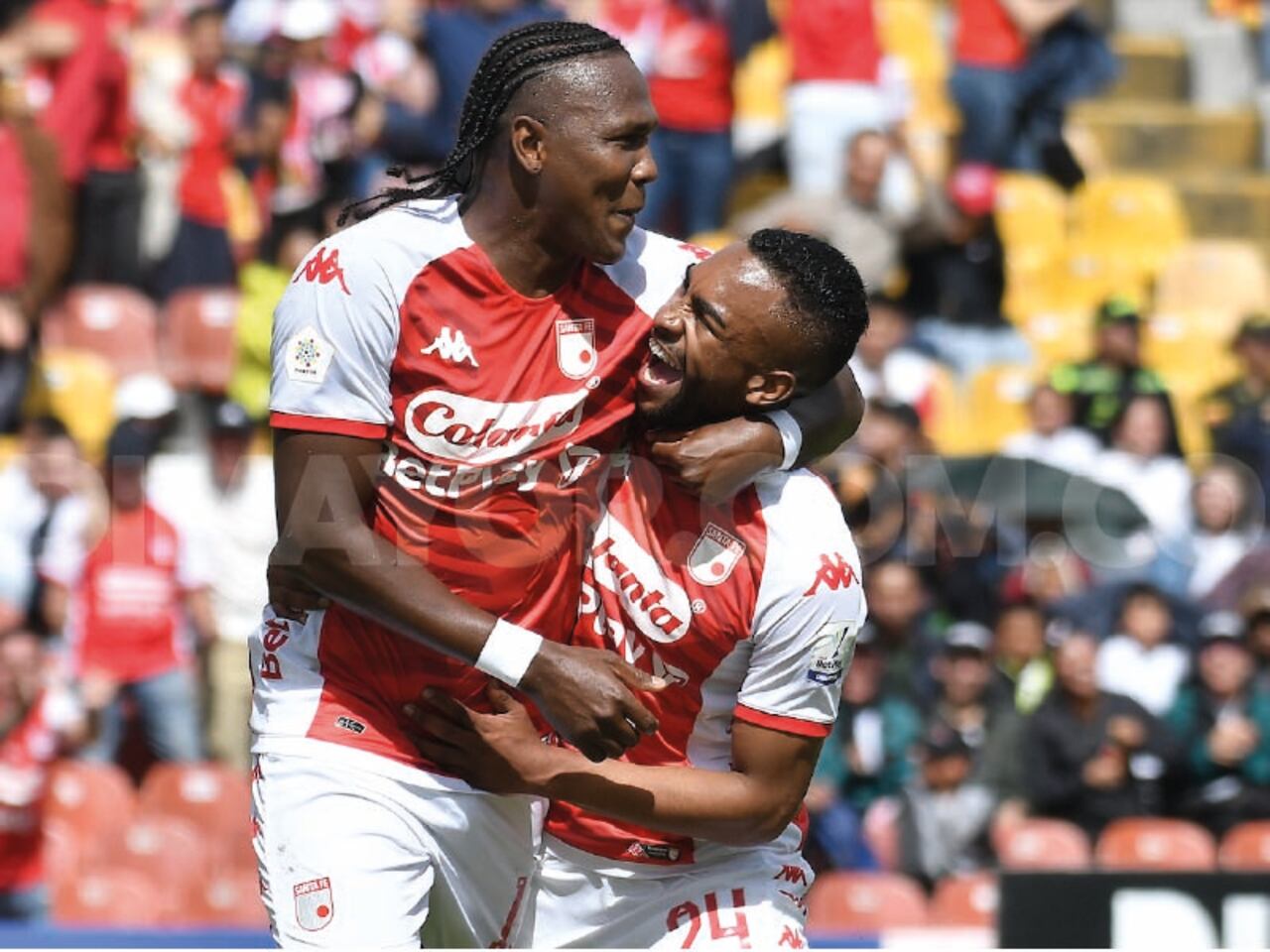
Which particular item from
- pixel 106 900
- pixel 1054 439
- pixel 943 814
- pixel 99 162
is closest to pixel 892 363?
pixel 1054 439

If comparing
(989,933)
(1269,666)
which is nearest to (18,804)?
(989,933)

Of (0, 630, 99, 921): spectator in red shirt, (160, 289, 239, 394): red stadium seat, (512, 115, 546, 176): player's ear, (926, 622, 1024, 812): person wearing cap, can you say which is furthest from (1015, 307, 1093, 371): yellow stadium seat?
(512, 115, 546, 176): player's ear

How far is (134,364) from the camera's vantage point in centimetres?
1023

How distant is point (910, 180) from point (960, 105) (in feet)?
3.77

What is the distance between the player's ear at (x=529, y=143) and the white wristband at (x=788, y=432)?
2.21 ft

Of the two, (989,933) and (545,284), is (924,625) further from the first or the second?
(545,284)

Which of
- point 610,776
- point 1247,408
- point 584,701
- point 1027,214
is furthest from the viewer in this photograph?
point 1027,214

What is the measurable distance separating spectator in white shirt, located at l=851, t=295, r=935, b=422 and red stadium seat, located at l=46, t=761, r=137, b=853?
3.75 metres

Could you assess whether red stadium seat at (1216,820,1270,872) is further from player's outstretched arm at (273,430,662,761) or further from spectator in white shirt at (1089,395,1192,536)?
player's outstretched arm at (273,430,662,761)

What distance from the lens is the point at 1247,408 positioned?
33.6ft

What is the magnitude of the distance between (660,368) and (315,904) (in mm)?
1226

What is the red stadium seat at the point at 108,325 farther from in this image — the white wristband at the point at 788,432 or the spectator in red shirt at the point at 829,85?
the white wristband at the point at 788,432

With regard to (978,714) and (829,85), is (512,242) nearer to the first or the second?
(978,714)

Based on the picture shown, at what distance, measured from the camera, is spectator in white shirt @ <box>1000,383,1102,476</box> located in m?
9.91
